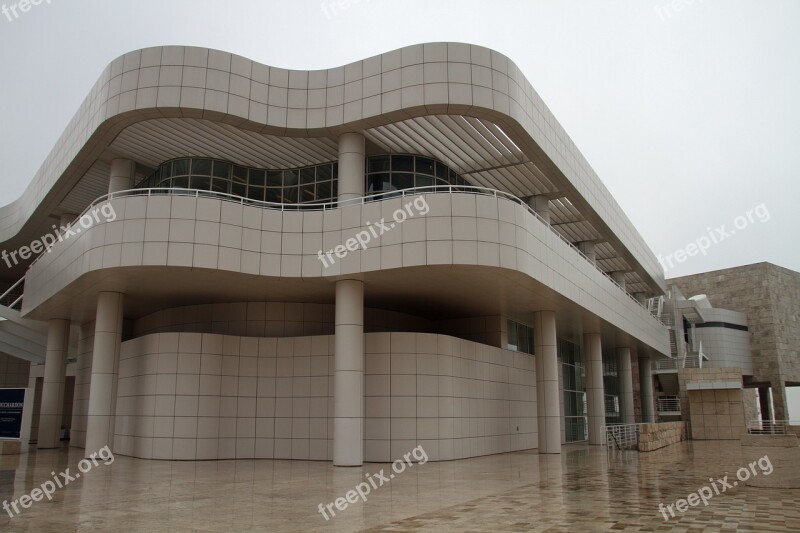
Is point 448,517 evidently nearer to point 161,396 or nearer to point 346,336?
point 346,336

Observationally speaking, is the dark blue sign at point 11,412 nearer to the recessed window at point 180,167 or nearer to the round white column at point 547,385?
the recessed window at point 180,167

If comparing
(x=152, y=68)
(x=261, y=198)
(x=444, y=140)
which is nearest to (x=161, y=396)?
(x=261, y=198)

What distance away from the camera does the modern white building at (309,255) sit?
2258 cm

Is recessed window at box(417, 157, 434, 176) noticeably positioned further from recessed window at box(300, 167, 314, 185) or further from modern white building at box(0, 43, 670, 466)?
recessed window at box(300, 167, 314, 185)

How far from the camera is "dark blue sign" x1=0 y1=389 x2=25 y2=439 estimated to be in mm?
26750

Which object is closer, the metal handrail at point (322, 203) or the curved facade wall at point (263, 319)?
the metal handrail at point (322, 203)

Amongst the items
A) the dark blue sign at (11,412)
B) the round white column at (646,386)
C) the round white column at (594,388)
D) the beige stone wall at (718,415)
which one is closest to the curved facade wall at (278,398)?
the dark blue sign at (11,412)

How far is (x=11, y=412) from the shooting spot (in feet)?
88.3

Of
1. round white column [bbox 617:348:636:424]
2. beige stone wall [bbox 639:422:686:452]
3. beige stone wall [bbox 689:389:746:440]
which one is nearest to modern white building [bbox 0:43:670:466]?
beige stone wall [bbox 639:422:686:452]

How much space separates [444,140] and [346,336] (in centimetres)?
908

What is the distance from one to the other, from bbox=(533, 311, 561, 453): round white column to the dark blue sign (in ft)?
71.5

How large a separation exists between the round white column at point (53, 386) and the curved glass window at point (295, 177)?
10.1 m

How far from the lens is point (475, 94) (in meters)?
23.0

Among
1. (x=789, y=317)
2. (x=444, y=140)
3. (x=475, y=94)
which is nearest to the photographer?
(x=475, y=94)
